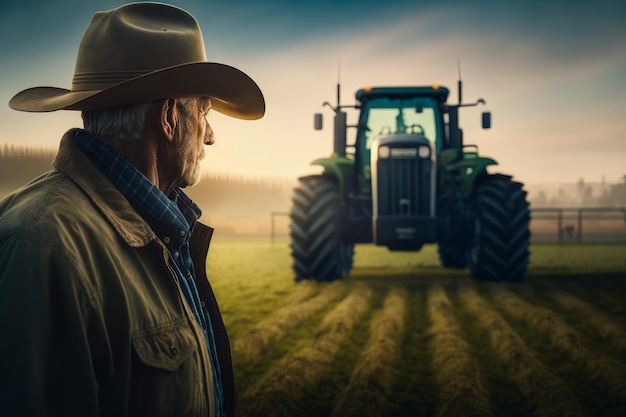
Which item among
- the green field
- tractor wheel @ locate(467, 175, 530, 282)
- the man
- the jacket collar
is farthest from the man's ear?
tractor wheel @ locate(467, 175, 530, 282)

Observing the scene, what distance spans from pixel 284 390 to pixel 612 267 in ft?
35.0

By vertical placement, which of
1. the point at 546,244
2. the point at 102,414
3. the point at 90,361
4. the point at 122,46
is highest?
the point at 122,46

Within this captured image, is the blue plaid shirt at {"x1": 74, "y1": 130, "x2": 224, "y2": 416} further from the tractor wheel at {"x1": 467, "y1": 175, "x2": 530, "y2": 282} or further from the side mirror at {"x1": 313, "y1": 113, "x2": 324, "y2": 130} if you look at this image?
the tractor wheel at {"x1": 467, "y1": 175, "x2": 530, "y2": 282}

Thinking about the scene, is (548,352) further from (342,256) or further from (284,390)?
(342,256)

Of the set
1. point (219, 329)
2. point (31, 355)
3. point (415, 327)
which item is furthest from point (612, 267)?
point (31, 355)

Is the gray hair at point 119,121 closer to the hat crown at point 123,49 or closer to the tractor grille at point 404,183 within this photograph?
the hat crown at point 123,49

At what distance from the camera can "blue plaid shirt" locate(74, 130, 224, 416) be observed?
1675mm

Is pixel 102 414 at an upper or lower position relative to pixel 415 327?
upper

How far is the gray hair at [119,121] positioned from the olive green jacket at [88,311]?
14cm

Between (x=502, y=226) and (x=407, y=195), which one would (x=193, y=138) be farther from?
(x=502, y=226)

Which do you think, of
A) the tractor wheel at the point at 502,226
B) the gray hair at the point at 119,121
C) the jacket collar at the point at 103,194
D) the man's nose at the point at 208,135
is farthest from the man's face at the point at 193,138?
the tractor wheel at the point at 502,226

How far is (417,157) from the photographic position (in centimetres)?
852

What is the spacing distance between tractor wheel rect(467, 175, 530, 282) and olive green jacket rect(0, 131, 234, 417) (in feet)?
24.1

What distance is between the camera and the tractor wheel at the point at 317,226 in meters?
8.63
